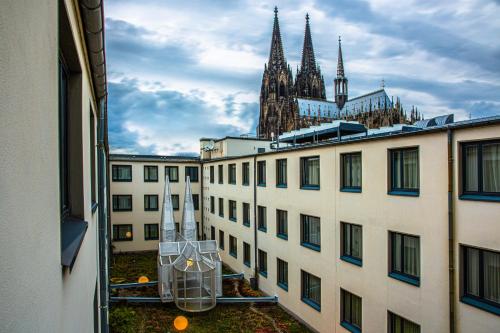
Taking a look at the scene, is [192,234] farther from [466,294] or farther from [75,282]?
[75,282]

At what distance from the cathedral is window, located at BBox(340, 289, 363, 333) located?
1787 inches

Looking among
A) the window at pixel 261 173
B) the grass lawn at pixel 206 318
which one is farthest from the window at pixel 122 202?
the window at pixel 261 173

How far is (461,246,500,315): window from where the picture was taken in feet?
33.8

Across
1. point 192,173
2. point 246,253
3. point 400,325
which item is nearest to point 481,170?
point 400,325

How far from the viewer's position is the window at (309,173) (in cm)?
1836

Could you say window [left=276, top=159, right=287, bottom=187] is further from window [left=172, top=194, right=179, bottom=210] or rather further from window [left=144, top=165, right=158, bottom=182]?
window [left=144, top=165, right=158, bottom=182]

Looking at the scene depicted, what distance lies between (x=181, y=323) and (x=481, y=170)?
52.0 feet

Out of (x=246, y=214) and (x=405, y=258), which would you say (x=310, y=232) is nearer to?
(x=405, y=258)

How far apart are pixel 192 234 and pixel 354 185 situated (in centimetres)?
1317

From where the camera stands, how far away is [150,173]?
3709 centimetres

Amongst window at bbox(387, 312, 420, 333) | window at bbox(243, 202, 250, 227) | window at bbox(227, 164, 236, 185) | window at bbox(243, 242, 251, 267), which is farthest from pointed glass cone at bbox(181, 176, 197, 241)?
window at bbox(387, 312, 420, 333)

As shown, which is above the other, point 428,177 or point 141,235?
point 428,177

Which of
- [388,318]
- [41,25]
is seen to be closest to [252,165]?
[388,318]

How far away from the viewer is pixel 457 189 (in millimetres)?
10992
